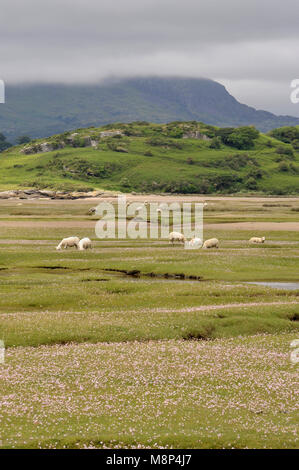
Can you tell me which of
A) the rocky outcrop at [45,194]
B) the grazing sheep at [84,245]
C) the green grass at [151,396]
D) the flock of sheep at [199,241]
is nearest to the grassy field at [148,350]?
the green grass at [151,396]

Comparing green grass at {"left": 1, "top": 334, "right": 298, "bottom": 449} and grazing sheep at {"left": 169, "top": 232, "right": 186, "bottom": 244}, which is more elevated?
green grass at {"left": 1, "top": 334, "right": 298, "bottom": 449}

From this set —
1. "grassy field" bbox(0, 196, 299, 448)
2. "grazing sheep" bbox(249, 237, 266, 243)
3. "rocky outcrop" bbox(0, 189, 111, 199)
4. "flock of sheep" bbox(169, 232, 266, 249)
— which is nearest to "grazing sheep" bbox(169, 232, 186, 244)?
"flock of sheep" bbox(169, 232, 266, 249)

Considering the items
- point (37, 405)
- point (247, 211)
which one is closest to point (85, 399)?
point (37, 405)

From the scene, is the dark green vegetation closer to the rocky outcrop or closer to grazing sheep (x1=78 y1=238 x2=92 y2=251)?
grazing sheep (x1=78 y1=238 x2=92 y2=251)

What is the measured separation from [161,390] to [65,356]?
6159 millimetres

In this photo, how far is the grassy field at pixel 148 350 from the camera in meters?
17.2

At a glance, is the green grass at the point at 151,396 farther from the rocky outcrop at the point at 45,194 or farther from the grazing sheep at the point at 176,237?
the rocky outcrop at the point at 45,194

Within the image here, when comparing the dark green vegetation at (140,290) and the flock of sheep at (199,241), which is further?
the flock of sheep at (199,241)

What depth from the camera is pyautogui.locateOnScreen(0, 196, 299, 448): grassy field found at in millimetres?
17203

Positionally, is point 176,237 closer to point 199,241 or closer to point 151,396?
point 199,241

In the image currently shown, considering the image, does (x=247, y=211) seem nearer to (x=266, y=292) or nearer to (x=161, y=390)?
(x=266, y=292)

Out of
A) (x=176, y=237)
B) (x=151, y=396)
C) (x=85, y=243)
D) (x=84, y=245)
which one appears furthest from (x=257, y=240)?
(x=151, y=396)

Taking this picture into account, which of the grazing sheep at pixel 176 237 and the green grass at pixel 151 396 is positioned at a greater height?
the green grass at pixel 151 396
